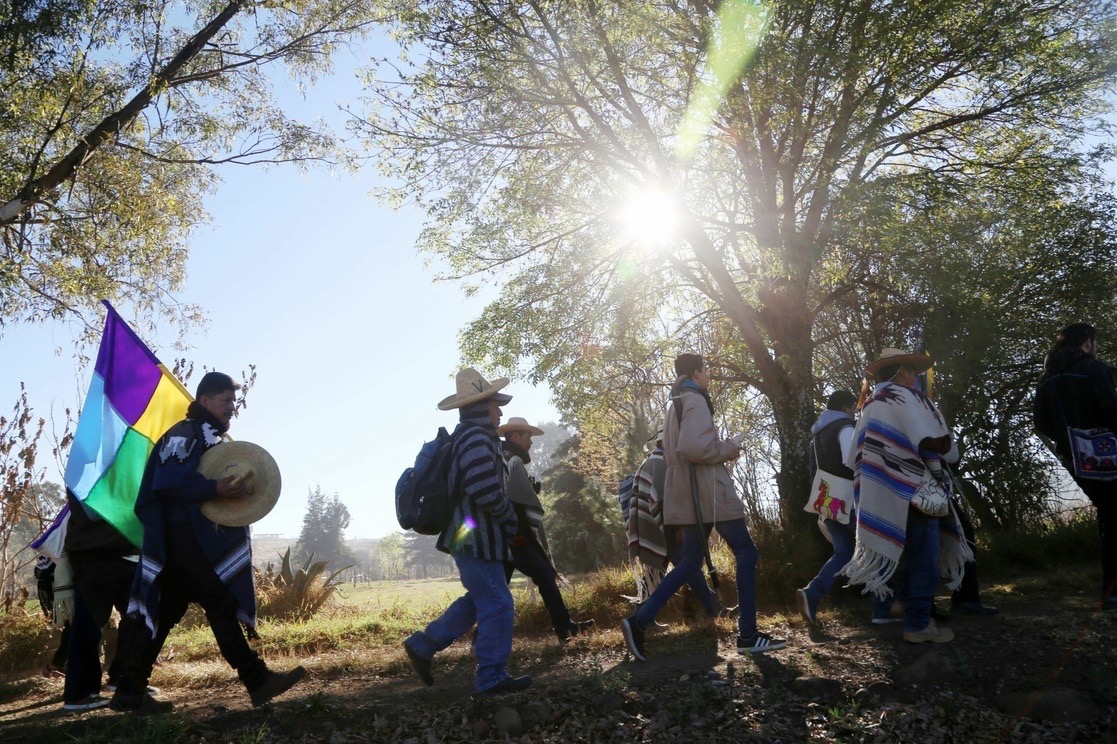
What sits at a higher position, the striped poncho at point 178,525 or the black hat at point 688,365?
the black hat at point 688,365

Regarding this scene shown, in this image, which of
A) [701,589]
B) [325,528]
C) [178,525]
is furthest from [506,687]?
[325,528]

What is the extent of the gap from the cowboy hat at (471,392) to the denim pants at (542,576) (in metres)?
2.43

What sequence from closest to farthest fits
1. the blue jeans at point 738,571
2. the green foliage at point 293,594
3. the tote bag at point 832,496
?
1. the blue jeans at point 738,571
2. the tote bag at point 832,496
3. the green foliage at point 293,594

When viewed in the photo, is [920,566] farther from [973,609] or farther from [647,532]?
[647,532]

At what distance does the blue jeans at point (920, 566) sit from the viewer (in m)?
5.24

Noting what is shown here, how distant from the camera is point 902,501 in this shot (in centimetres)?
531

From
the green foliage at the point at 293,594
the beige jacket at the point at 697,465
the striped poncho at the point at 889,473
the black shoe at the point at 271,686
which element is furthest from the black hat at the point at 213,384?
the green foliage at the point at 293,594

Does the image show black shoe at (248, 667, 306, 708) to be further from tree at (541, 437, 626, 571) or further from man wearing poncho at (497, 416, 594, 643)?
tree at (541, 437, 626, 571)

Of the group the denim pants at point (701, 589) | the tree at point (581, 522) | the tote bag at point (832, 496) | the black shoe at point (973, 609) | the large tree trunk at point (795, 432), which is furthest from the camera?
the tree at point (581, 522)

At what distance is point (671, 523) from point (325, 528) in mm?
86035

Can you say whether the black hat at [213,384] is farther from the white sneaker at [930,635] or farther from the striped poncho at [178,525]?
the white sneaker at [930,635]

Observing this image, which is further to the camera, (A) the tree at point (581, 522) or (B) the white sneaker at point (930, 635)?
(A) the tree at point (581, 522)

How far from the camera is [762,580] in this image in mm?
8312

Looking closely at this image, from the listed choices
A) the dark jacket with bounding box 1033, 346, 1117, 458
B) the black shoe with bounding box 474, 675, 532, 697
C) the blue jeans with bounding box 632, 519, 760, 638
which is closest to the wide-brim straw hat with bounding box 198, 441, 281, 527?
the black shoe with bounding box 474, 675, 532, 697
